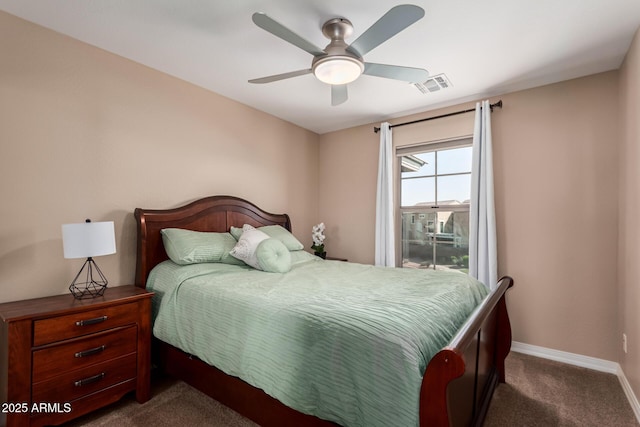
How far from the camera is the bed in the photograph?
1067 millimetres

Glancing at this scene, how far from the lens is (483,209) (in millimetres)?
3041

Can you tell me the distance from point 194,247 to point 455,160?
2953 millimetres

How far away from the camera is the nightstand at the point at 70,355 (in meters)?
1.60

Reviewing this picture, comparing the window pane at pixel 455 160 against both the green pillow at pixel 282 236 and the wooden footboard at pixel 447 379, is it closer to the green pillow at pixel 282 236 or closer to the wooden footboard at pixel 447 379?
the wooden footboard at pixel 447 379

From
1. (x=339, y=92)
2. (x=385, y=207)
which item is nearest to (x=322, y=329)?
(x=339, y=92)

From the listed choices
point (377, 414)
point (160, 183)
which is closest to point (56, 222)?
point (160, 183)

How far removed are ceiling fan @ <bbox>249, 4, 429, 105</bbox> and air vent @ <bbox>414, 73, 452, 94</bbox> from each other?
855 mm

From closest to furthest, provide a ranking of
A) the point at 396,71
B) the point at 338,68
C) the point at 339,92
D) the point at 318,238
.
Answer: the point at 338,68 < the point at 396,71 < the point at 339,92 < the point at 318,238

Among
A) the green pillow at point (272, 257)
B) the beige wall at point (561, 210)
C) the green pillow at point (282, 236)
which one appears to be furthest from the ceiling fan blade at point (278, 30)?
the beige wall at point (561, 210)

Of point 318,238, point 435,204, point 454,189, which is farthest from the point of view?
point 318,238

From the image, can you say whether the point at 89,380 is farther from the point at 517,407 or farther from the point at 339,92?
the point at 517,407

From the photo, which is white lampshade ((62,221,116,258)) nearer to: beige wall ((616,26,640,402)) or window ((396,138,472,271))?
window ((396,138,472,271))

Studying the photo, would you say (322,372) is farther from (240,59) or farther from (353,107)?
(353,107)

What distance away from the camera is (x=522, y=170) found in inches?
117
